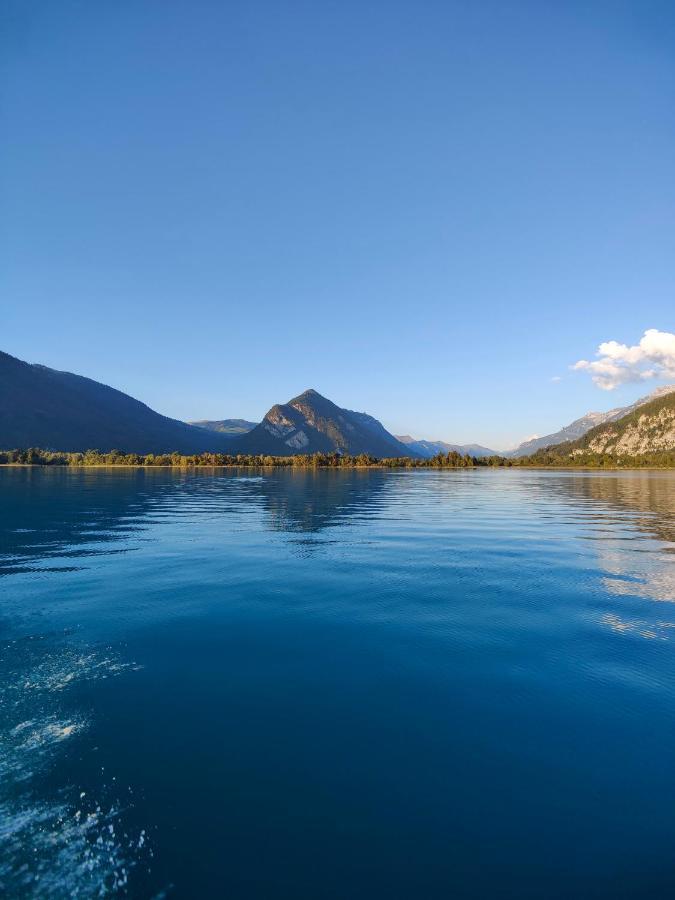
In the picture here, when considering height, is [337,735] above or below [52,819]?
below

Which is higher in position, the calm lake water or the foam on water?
the foam on water

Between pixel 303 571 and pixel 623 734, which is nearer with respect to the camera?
pixel 623 734

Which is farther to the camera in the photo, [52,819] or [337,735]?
[337,735]

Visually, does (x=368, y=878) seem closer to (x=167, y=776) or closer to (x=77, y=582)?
(x=167, y=776)

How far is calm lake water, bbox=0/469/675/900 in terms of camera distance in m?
8.40

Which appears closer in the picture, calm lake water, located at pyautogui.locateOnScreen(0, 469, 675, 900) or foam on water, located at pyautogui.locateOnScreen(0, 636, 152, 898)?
foam on water, located at pyautogui.locateOnScreen(0, 636, 152, 898)

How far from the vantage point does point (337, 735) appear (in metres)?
12.4

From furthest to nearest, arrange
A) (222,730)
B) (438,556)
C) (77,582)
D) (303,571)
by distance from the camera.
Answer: (438,556)
(303,571)
(77,582)
(222,730)

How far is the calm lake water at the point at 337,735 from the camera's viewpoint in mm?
8398

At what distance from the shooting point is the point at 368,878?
26.7 feet

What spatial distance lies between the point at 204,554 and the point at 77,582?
10083 mm

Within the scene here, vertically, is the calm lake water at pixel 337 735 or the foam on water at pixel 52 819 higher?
the foam on water at pixel 52 819

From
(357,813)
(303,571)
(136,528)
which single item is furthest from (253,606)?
(136,528)

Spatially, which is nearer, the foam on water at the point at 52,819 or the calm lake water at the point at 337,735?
the foam on water at the point at 52,819
